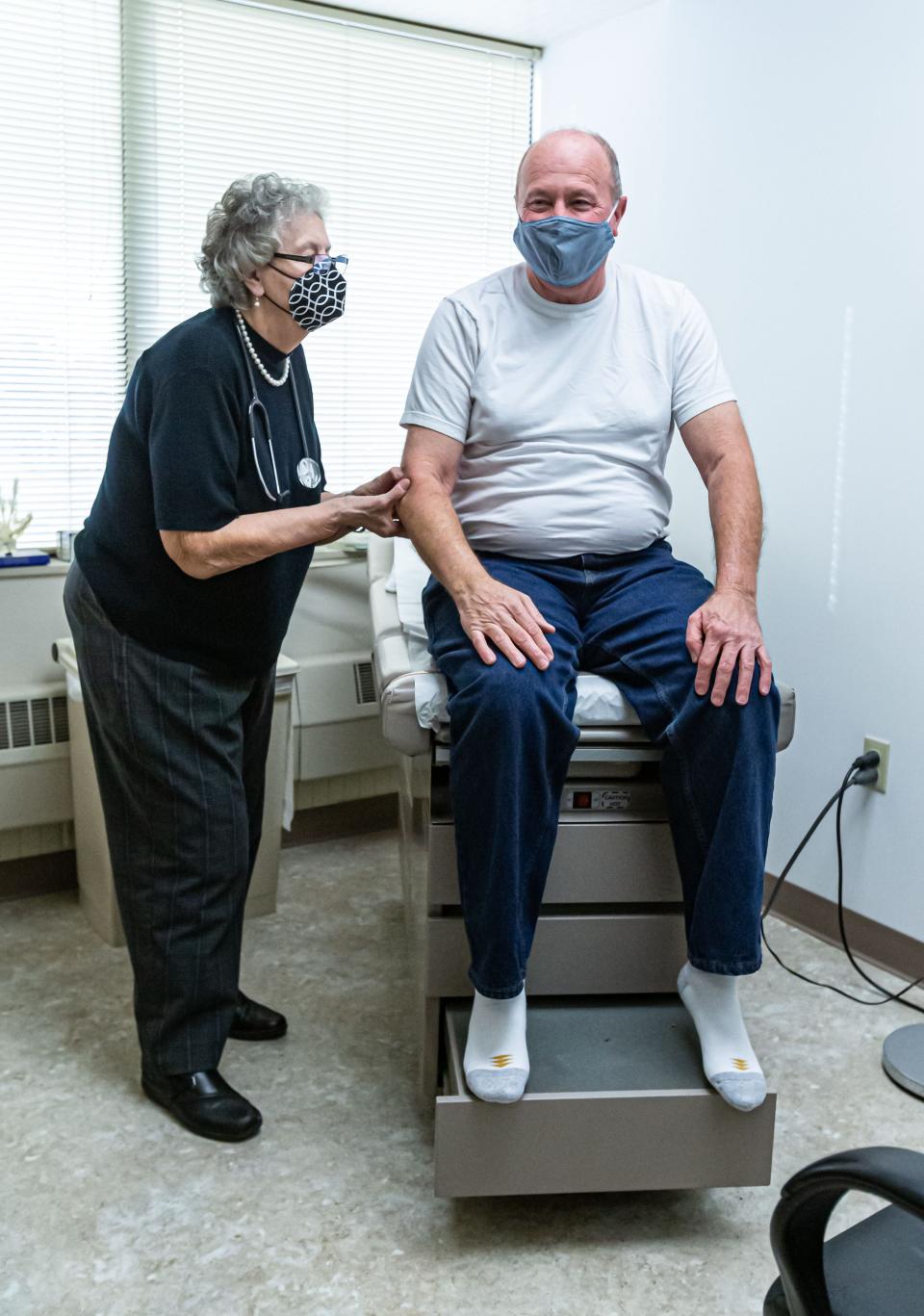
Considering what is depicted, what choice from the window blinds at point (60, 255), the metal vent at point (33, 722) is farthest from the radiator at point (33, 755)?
the window blinds at point (60, 255)

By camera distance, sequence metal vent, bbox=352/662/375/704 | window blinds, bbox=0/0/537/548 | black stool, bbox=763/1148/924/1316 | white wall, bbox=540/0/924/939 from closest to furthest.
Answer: black stool, bbox=763/1148/924/1316, white wall, bbox=540/0/924/939, window blinds, bbox=0/0/537/548, metal vent, bbox=352/662/375/704

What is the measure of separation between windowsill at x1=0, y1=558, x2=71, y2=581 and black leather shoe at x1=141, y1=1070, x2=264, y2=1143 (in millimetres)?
1133

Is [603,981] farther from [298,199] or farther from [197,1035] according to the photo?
[298,199]

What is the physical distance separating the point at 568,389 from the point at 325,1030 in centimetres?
119

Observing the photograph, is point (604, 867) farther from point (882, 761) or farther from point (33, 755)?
point (33, 755)

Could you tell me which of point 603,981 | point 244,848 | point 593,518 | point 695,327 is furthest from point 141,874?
point 695,327

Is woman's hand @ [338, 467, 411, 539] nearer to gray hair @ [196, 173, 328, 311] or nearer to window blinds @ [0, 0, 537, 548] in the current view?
gray hair @ [196, 173, 328, 311]

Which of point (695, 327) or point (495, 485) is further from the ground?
point (695, 327)

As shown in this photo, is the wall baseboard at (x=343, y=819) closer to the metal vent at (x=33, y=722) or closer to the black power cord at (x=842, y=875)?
the metal vent at (x=33, y=722)

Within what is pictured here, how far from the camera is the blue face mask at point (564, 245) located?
1.75 m

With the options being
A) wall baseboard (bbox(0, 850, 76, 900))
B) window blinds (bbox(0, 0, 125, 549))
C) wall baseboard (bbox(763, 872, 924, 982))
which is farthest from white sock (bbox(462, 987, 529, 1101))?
window blinds (bbox(0, 0, 125, 549))

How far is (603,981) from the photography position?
1.72 metres

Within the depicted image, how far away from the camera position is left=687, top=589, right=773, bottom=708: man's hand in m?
1.55

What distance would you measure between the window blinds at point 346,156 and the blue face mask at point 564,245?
1.13 m
